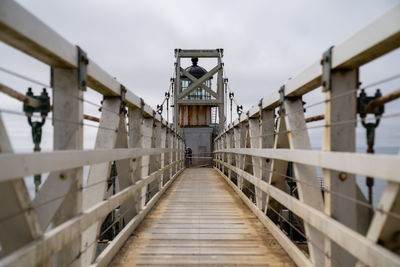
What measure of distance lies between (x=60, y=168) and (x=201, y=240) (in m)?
1.70

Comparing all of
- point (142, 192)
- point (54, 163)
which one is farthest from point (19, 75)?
point (142, 192)

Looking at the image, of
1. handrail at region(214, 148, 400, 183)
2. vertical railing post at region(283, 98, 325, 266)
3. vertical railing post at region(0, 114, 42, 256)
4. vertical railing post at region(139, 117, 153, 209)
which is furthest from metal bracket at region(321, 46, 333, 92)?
vertical railing post at region(139, 117, 153, 209)

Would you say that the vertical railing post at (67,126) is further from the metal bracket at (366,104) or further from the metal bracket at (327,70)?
the metal bracket at (366,104)

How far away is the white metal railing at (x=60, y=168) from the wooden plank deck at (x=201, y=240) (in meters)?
0.21

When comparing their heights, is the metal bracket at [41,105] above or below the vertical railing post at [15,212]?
above

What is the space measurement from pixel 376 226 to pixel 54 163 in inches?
52.0

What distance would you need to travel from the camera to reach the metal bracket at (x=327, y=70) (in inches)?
59.9

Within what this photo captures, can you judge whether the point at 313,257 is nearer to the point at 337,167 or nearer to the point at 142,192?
the point at 337,167

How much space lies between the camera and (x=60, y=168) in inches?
51.2

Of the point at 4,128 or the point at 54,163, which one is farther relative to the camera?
the point at 54,163

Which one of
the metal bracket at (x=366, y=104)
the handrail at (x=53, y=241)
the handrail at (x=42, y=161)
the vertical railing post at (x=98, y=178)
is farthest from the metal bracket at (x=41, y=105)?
the metal bracket at (x=366, y=104)

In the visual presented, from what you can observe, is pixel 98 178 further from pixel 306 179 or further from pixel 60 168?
pixel 306 179

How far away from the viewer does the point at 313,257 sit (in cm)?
179

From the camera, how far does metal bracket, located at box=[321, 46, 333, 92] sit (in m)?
1.52
